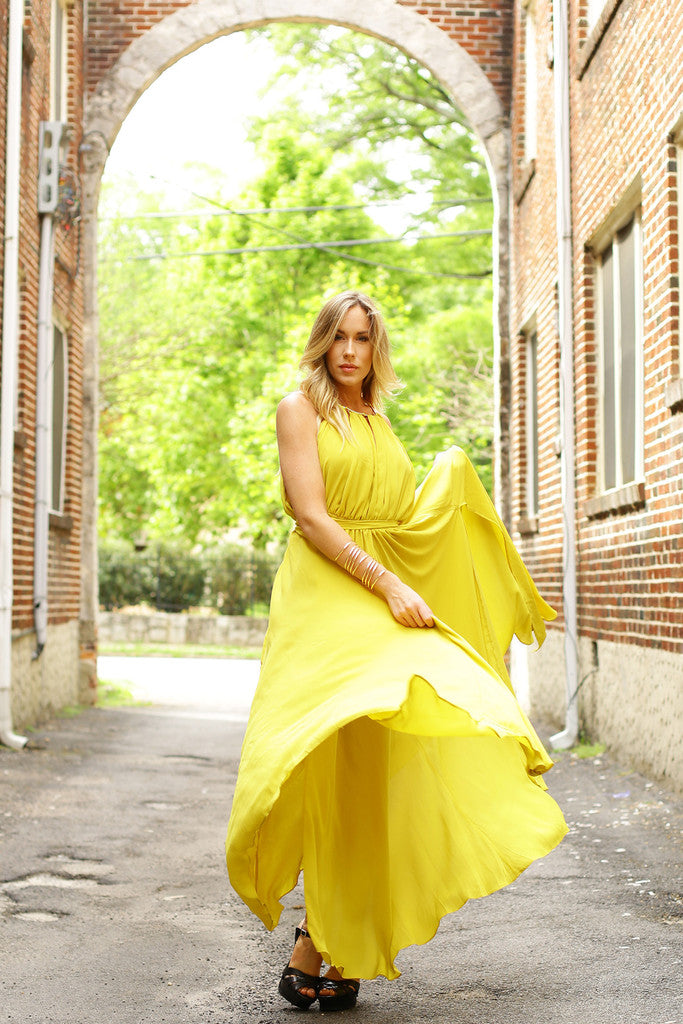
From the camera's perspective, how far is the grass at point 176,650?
23672mm

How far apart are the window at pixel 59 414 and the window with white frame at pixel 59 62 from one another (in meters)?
2.19

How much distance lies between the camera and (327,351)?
3.63m

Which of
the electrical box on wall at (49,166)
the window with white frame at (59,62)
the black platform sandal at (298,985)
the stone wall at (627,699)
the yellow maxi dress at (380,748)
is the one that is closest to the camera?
the yellow maxi dress at (380,748)

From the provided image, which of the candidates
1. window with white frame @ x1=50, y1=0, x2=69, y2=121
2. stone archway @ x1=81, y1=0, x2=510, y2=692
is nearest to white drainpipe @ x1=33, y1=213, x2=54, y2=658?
window with white frame @ x1=50, y1=0, x2=69, y2=121

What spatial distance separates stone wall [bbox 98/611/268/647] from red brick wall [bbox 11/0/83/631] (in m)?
14.0

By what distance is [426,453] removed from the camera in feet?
78.4

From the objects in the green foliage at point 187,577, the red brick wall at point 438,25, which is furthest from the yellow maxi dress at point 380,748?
the green foliage at point 187,577

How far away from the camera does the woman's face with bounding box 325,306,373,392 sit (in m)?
3.59

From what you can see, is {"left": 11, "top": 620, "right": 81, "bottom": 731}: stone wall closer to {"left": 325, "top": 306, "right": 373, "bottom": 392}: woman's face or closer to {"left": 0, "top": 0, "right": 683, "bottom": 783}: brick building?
{"left": 0, "top": 0, "right": 683, "bottom": 783}: brick building

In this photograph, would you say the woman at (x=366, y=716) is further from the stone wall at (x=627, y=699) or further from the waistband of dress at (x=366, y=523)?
the stone wall at (x=627, y=699)

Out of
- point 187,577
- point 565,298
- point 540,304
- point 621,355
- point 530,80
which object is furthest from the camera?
point 187,577

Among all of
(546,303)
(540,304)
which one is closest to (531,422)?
(540,304)

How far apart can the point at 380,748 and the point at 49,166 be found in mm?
8519

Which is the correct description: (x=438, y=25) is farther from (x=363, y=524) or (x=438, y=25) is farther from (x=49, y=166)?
(x=363, y=524)
